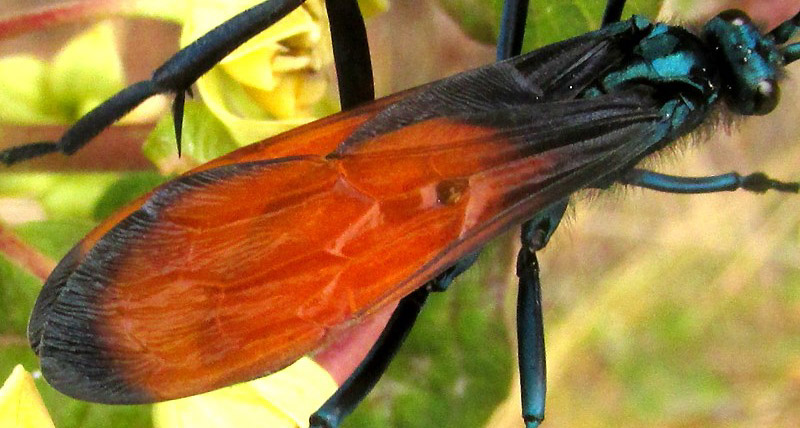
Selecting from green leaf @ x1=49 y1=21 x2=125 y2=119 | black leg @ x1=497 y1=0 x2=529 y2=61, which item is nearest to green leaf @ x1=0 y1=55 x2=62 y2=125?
green leaf @ x1=49 y1=21 x2=125 y2=119

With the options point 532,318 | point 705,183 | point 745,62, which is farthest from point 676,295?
point 745,62

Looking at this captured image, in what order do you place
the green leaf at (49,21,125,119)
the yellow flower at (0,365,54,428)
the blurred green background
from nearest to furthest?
1. the yellow flower at (0,365,54,428)
2. the green leaf at (49,21,125,119)
3. the blurred green background

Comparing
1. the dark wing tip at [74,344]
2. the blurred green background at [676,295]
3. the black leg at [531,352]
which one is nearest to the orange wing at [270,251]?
the dark wing tip at [74,344]

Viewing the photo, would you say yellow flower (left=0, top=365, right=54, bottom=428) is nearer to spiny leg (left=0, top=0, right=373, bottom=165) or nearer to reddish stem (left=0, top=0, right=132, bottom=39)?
spiny leg (left=0, top=0, right=373, bottom=165)

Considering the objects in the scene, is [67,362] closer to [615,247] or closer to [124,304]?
[124,304]

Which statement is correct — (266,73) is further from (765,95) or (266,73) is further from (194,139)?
(765,95)

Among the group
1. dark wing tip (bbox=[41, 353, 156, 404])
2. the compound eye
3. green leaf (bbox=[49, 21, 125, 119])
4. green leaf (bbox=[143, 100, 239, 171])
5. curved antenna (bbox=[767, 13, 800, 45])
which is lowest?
dark wing tip (bbox=[41, 353, 156, 404])

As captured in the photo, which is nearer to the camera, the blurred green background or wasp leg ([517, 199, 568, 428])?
wasp leg ([517, 199, 568, 428])
